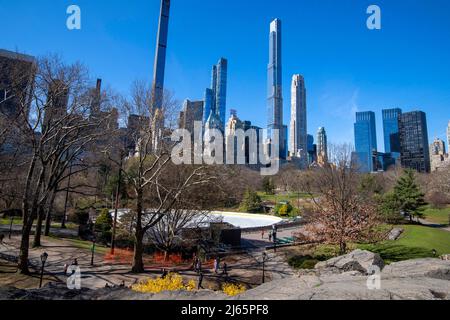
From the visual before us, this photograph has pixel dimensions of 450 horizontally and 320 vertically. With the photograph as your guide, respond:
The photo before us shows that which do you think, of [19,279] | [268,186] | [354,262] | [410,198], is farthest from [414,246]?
[268,186]

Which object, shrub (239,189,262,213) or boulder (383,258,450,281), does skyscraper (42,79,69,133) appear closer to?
boulder (383,258,450,281)

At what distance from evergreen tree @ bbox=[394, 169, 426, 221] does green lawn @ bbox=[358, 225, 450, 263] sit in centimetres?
1205

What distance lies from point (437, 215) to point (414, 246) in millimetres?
43904

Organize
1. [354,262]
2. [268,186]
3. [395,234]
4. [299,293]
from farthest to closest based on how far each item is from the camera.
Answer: [268,186]
[395,234]
[354,262]
[299,293]

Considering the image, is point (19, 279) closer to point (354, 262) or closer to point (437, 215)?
point (354, 262)

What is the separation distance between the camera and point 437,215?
188 ft

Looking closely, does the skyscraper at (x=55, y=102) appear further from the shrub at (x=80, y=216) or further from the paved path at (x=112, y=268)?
the shrub at (x=80, y=216)

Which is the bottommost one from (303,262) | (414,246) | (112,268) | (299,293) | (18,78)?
(112,268)

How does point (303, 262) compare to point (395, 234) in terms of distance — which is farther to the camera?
point (395, 234)

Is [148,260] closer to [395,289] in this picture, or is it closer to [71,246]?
[71,246]

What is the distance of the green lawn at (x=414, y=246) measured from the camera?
20.3 m

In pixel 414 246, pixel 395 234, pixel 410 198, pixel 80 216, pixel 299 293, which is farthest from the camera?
pixel 410 198

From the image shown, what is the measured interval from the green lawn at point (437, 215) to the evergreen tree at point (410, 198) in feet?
37.8

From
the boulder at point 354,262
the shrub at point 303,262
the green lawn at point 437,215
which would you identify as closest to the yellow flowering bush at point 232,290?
the boulder at point 354,262
